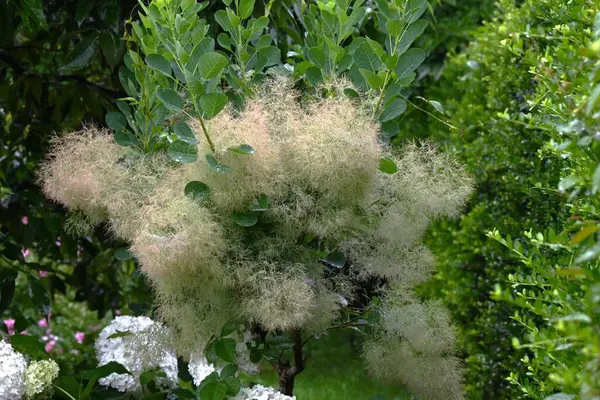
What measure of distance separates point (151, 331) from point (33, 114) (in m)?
1.79

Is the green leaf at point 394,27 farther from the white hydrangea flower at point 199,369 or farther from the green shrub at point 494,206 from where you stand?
the green shrub at point 494,206

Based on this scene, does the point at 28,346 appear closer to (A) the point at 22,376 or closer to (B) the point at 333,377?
(A) the point at 22,376

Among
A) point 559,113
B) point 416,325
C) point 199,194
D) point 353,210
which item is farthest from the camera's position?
point 416,325

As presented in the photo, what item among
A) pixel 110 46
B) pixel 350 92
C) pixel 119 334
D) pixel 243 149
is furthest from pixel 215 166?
pixel 110 46

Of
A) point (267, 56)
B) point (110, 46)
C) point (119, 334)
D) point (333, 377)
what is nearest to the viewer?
point (267, 56)

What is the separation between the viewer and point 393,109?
189 cm

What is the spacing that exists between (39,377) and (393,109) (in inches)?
45.9

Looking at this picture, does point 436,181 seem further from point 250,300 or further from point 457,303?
point 457,303

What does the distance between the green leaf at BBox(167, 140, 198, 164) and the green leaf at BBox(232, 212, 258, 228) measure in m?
0.15

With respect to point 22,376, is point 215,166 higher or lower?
higher

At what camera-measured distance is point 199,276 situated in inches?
71.7

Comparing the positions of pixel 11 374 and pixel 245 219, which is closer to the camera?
pixel 245 219

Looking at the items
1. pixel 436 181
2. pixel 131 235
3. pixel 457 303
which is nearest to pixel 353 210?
pixel 436 181

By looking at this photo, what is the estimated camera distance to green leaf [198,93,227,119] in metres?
1.70
